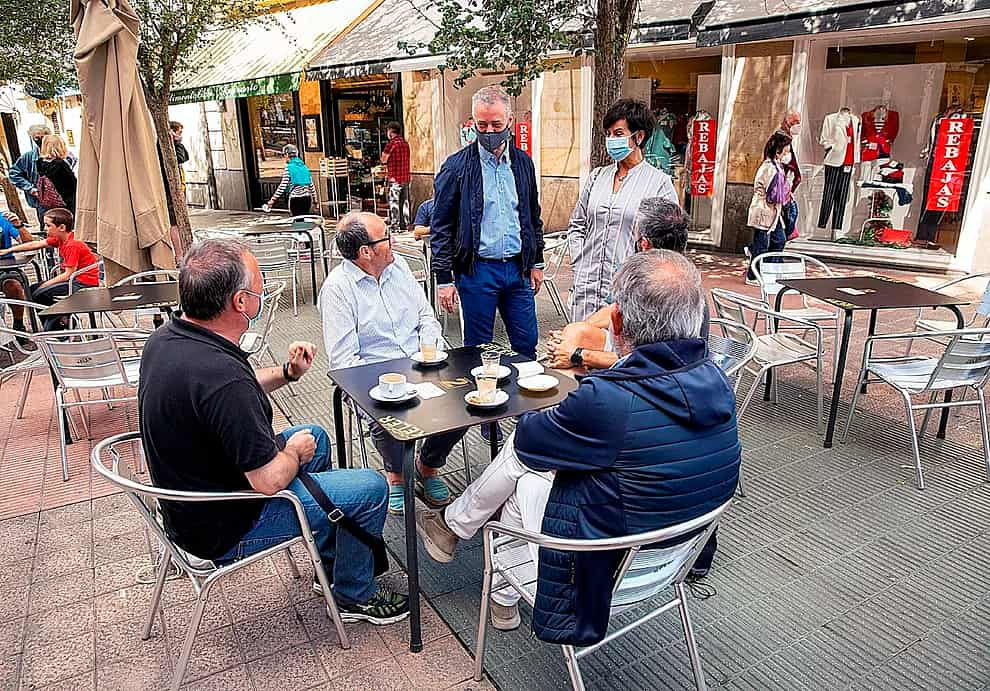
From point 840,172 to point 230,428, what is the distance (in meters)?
9.63

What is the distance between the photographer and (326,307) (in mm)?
3344

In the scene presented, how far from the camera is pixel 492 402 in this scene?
2619mm

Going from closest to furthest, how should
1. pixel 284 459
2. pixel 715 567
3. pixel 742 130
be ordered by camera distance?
pixel 284 459, pixel 715 567, pixel 742 130

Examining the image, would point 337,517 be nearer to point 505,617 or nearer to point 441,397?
point 441,397

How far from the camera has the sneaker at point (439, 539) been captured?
2.88 meters

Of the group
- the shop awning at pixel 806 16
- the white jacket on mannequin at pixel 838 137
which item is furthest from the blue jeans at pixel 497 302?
the white jacket on mannequin at pixel 838 137

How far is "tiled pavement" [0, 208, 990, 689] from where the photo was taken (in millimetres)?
2480

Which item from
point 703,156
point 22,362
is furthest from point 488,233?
point 703,156

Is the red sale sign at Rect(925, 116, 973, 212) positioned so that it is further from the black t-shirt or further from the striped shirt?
the black t-shirt

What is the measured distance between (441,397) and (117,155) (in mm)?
3069

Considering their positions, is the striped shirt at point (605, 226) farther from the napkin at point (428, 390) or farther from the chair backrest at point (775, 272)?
the chair backrest at point (775, 272)

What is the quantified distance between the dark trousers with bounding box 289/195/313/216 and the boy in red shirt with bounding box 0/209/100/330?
4872 millimetres

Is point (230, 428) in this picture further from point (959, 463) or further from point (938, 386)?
point (959, 463)

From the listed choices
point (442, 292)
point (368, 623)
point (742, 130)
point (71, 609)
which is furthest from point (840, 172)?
point (71, 609)
